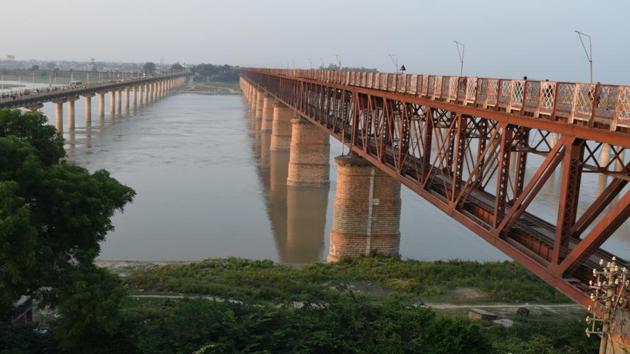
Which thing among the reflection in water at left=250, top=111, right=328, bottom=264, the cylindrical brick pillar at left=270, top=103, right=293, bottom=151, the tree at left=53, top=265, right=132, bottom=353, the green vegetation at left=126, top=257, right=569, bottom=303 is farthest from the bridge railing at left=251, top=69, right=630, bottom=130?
the cylindrical brick pillar at left=270, top=103, right=293, bottom=151

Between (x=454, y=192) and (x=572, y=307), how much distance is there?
22.8 ft

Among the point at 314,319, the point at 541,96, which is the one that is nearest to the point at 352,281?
the point at 314,319

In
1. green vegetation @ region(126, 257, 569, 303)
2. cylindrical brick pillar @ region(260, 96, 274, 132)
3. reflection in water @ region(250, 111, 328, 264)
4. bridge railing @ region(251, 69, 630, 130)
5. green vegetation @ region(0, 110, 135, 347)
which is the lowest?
reflection in water @ region(250, 111, 328, 264)

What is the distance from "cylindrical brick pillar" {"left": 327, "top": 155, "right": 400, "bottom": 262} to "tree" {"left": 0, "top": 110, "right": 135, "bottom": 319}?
16015 mm

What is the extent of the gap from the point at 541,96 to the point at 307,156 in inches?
1505

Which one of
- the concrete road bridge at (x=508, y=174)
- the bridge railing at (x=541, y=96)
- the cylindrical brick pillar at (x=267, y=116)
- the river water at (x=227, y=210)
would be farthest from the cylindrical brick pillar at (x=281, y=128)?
the bridge railing at (x=541, y=96)

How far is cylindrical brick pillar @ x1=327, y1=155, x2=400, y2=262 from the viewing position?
30562 millimetres

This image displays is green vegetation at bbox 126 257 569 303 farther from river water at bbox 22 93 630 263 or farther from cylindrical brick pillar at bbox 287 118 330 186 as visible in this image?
cylindrical brick pillar at bbox 287 118 330 186

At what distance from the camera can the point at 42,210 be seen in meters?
13.8

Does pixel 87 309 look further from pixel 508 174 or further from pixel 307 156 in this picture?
pixel 307 156

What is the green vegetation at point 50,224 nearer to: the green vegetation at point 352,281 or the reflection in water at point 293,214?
the green vegetation at point 352,281

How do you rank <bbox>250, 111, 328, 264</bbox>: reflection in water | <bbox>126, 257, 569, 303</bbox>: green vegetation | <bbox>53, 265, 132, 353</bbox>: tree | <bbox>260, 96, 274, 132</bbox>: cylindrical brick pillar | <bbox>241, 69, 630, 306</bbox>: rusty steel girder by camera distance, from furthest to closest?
<bbox>260, 96, 274, 132</bbox>: cylindrical brick pillar < <bbox>250, 111, 328, 264</bbox>: reflection in water < <bbox>126, 257, 569, 303</bbox>: green vegetation < <bbox>53, 265, 132, 353</bbox>: tree < <bbox>241, 69, 630, 306</bbox>: rusty steel girder

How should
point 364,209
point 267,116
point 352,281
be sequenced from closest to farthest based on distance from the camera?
point 352,281
point 364,209
point 267,116

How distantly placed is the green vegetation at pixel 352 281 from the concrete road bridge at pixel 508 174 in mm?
3499
